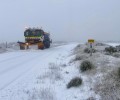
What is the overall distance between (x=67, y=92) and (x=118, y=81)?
6.17 feet

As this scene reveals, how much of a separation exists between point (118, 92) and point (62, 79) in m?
5.09

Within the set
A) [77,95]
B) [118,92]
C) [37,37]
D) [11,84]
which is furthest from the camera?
[37,37]

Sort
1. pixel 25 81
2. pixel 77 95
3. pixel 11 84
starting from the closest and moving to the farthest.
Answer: pixel 77 95
pixel 11 84
pixel 25 81

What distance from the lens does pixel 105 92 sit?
1086cm

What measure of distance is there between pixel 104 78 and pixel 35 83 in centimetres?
323

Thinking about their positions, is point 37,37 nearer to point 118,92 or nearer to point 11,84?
point 11,84

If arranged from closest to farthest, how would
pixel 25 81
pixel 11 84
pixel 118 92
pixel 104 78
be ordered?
1. pixel 118 92
2. pixel 104 78
3. pixel 11 84
4. pixel 25 81

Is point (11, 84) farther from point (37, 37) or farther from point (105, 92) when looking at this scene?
point (37, 37)

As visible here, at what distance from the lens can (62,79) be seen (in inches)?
605

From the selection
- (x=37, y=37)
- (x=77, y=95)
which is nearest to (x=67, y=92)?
(x=77, y=95)

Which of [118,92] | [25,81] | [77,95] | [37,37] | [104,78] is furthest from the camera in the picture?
[37,37]

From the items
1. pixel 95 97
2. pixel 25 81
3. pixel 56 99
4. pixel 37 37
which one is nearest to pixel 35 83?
pixel 25 81

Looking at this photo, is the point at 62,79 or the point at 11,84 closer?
the point at 11,84

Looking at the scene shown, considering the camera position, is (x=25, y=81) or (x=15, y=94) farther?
(x=25, y=81)
